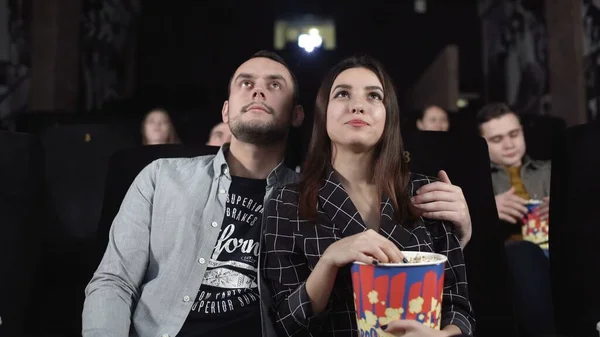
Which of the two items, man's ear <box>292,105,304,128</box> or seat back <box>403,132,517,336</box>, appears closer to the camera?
seat back <box>403,132,517,336</box>

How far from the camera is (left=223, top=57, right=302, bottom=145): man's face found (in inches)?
47.9

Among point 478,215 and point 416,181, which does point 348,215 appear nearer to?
point 416,181

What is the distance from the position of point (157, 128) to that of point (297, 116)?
1295 mm

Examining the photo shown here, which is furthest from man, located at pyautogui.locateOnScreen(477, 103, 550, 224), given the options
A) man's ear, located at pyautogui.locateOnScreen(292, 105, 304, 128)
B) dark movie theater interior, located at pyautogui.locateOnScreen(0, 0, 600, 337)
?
man's ear, located at pyautogui.locateOnScreen(292, 105, 304, 128)

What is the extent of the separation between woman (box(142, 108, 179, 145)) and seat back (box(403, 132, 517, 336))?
56.5 inches

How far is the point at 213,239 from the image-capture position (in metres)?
1.15

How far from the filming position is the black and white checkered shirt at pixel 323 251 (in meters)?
0.92

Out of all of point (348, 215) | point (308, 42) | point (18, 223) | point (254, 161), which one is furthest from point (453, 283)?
point (308, 42)

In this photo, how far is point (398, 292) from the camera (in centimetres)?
69

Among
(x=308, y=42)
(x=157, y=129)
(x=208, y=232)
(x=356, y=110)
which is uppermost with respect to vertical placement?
(x=308, y=42)

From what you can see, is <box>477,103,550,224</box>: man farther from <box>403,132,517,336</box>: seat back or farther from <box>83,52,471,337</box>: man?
<box>83,52,471,337</box>: man

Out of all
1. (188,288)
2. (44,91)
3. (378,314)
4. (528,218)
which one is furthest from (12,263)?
(44,91)

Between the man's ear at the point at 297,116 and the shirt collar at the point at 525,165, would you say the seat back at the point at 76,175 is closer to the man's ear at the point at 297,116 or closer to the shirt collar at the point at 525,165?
the man's ear at the point at 297,116

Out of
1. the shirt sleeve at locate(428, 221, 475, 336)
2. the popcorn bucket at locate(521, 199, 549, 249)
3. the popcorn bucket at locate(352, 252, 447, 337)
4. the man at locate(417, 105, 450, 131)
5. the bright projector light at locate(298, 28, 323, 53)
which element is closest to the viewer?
the popcorn bucket at locate(352, 252, 447, 337)
